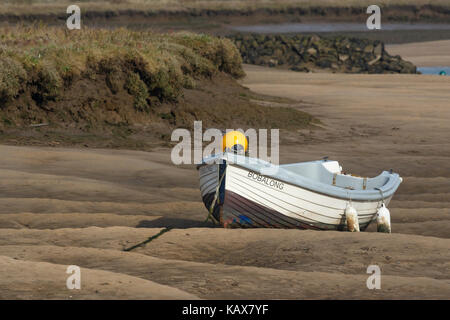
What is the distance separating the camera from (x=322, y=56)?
42188 mm

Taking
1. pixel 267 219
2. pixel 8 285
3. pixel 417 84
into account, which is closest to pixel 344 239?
pixel 267 219

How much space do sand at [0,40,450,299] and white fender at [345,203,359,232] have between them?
15.2 inches

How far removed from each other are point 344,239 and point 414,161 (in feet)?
22.5

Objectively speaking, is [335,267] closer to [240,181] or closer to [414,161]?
[240,181]

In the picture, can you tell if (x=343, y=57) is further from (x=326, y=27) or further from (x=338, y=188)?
(x=338, y=188)

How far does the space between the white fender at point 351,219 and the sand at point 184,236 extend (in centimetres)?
39

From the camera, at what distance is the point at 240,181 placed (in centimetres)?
911

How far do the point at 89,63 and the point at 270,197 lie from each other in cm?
933

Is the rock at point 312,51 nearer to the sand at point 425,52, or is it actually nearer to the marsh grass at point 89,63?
the sand at point 425,52

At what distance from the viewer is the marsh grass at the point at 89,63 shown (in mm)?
16234

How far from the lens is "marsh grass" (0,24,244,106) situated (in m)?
16.2

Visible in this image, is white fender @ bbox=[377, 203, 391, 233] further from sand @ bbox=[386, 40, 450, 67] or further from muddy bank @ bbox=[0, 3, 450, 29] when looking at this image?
muddy bank @ bbox=[0, 3, 450, 29]

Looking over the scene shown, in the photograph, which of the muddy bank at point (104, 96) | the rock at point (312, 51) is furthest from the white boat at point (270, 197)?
the rock at point (312, 51)

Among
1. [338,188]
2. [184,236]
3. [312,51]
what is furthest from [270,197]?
[312,51]
